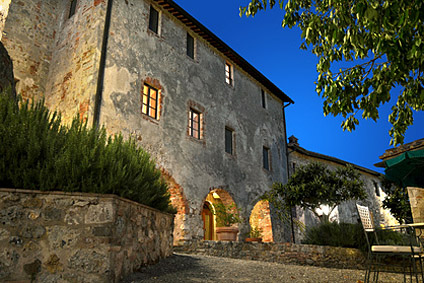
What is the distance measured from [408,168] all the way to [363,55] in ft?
13.1

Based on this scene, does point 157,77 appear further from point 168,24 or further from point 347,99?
point 347,99

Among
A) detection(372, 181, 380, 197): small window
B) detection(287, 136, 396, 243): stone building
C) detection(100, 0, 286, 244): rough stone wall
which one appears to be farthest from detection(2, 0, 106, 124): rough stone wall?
detection(372, 181, 380, 197): small window

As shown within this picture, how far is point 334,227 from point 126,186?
6.32m

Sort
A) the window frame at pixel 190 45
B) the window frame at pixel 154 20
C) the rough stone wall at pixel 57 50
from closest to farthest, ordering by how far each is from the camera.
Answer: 1. the rough stone wall at pixel 57 50
2. the window frame at pixel 154 20
3. the window frame at pixel 190 45

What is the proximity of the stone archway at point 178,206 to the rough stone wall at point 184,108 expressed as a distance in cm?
12

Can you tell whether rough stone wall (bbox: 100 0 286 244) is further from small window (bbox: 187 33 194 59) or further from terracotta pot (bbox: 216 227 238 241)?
terracotta pot (bbox: 216 227 238 241)

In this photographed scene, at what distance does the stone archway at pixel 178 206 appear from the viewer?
8305 millimetres

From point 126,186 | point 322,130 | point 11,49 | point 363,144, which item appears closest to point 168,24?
point 11,49

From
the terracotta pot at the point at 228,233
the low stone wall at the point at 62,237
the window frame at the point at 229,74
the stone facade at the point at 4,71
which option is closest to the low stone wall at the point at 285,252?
the terracotta pot at the point at 228,233

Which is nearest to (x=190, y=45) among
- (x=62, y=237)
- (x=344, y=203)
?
(x=62, y=237)

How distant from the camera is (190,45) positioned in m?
10.5

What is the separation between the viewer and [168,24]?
9.76 meters

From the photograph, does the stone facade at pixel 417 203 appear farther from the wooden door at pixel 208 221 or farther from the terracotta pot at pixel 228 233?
the wooden door at pixel 208 221

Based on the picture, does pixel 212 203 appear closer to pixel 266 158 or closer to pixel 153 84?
pixel 266 158
